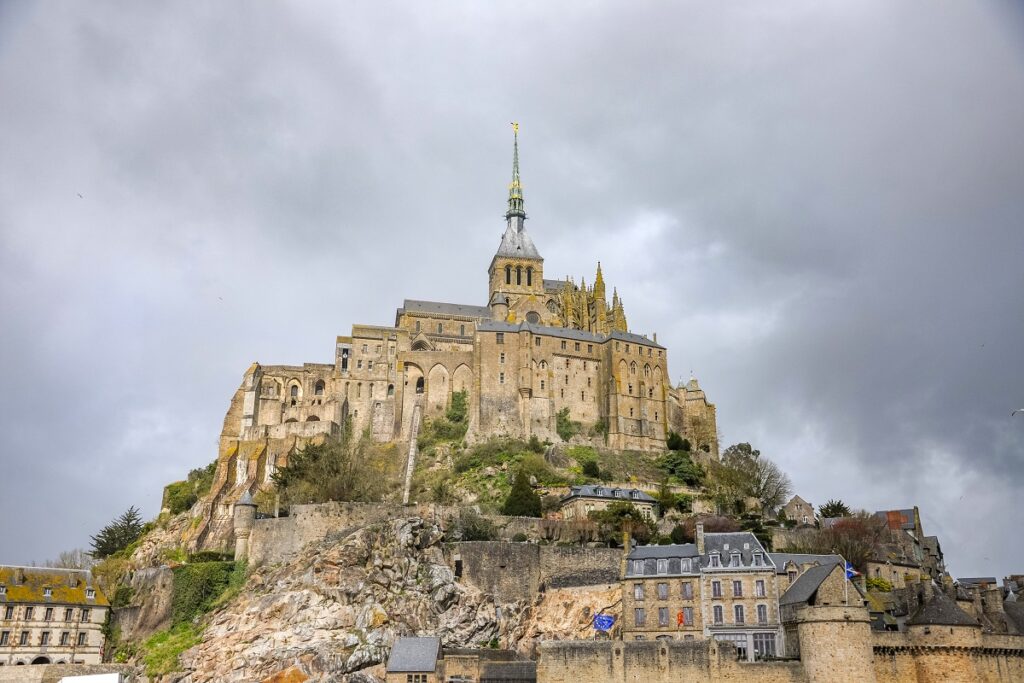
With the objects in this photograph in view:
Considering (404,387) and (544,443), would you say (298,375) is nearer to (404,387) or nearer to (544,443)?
(404,387)

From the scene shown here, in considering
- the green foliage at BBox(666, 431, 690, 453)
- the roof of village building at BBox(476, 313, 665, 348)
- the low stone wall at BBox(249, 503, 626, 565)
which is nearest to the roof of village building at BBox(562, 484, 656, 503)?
the low stone wall at BBox(249, 503, 626, 565)

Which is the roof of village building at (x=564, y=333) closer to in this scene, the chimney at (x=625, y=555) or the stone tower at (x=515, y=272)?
the stone tower at (x=515, y=272)

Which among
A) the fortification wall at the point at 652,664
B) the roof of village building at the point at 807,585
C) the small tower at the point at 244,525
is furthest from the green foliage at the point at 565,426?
the fortification wall at the point at 652,664

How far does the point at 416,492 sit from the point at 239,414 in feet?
61.7

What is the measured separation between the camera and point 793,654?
41.2 meters

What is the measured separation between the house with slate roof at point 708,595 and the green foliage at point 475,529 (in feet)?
33.7

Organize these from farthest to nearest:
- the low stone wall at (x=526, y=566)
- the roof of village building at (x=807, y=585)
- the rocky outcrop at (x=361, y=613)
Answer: the low stone wall at (x=526, y=566) < the rocky outcrop at (x=361, y=613) < the roof of village building at (x=807, y=585)

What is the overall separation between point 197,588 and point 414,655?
15.3 metres

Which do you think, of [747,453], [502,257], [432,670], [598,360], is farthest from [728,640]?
[502,257]

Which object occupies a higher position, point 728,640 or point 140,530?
point 140,530

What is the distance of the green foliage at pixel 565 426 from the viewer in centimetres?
7944

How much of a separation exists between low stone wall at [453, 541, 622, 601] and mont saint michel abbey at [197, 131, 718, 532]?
1014 inches

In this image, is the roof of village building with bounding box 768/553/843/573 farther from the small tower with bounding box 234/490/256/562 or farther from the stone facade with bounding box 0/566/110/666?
the stone facade with bounding box 0/566/110/666

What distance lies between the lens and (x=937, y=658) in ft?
132
